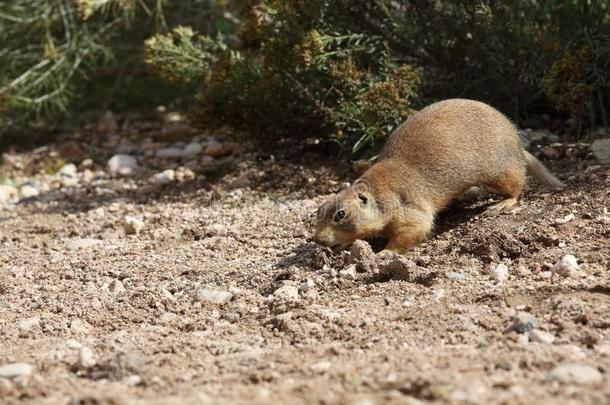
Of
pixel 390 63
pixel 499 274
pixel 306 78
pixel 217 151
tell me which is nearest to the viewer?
pixel 499 274

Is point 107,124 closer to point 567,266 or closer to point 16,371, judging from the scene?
point 16,371

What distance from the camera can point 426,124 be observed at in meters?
6.00

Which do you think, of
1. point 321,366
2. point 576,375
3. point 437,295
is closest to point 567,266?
point 437,295

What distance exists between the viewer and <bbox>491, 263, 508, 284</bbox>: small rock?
476cm

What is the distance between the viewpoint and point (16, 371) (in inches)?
156

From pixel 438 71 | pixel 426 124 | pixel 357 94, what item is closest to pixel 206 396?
pixel 426 124

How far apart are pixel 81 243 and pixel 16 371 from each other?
2706 mm

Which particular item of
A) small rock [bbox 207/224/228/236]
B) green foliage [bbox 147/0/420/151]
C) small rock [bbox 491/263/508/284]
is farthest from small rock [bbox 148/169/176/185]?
small rock [bbox 491/263/508/284]

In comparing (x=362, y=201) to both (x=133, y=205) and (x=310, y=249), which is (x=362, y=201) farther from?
(x=133, y=205)

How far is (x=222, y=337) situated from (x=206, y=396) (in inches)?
39.2

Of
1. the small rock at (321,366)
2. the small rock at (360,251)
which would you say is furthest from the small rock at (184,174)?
the small rock at (321,366)

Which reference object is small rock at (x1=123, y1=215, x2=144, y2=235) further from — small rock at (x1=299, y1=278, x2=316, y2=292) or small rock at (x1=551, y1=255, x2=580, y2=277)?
small rock at (x1=551, y1=255, x2=580, y2=277)

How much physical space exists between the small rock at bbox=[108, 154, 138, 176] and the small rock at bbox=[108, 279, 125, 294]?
3311 millimetres

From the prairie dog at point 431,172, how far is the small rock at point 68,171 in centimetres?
403
